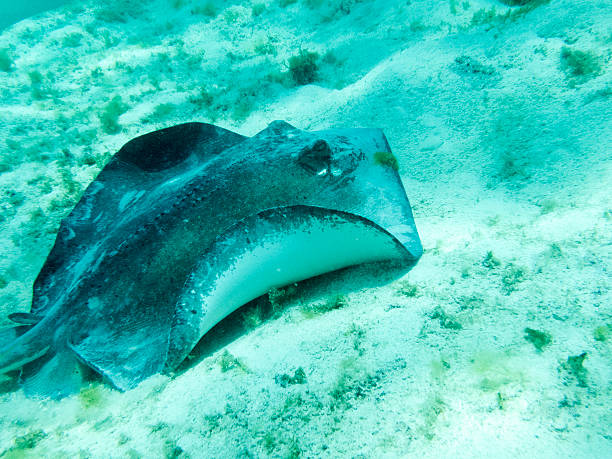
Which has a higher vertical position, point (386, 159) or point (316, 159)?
point (316, 159)

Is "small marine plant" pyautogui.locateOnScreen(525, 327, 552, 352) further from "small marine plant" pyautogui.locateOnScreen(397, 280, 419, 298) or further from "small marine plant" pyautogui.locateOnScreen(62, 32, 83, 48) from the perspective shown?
"small marine plant" pyautogui.locateOnScreen(62, 32, 83, 48)

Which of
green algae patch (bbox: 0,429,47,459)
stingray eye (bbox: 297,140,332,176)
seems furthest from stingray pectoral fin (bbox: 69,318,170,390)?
stingray eye (bbox: 297,140,332,176)

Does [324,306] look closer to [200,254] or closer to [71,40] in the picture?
[200,254]

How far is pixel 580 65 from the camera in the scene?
3.87 meters

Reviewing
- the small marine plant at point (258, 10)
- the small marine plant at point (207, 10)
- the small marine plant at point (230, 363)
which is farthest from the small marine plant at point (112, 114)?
the small marine plant at point (230, 363)

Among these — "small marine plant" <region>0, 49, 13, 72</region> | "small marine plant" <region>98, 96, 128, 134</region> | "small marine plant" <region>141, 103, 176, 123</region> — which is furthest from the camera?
"small marine plant" <region>0, 49, 13, 72</region>

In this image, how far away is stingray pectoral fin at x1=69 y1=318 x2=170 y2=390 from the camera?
97.1 inches

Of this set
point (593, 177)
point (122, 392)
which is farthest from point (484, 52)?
point (122, 392)

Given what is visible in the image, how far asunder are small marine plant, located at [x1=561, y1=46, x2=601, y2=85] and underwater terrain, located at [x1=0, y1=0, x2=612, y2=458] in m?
0.02

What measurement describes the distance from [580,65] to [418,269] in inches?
141

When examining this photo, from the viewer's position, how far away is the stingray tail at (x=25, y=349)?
2646mm

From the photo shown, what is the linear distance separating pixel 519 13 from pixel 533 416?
608cm

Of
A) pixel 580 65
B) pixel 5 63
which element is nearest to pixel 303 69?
pixel 580 65

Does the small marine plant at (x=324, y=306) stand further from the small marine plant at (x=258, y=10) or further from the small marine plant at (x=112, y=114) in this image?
the small marine plant at (x=258, y=10)
